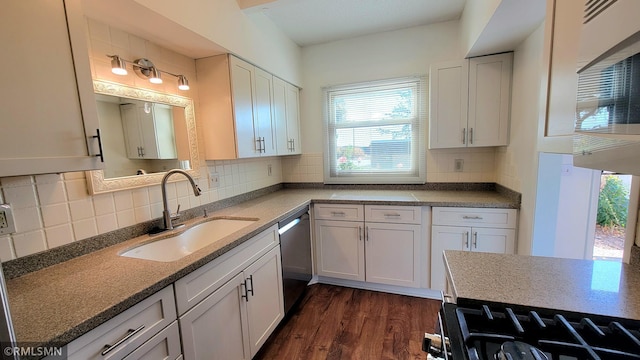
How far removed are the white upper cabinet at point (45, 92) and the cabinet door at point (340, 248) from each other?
184cm

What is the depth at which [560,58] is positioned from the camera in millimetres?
760

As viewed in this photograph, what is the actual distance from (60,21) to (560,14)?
5.50 feet

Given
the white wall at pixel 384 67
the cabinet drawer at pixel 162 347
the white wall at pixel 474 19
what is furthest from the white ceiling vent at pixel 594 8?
the white wall at pixel 384 67

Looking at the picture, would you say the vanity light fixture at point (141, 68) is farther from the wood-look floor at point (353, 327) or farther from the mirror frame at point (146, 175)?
the wood-look floor at point (353, 327)

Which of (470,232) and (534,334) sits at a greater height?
(534,334)

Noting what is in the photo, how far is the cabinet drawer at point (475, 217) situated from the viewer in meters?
2.00

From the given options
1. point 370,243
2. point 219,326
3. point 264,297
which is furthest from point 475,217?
point 219,326

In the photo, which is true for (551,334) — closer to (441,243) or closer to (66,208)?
(441,243)

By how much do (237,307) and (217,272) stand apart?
31cm

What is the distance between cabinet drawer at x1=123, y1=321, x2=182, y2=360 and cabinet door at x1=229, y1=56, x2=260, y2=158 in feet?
4.08

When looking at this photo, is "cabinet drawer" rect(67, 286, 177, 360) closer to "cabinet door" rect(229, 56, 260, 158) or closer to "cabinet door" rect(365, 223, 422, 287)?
"cabinet door" rect(229, 56, 260, 158)

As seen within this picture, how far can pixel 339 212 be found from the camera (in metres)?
2.41

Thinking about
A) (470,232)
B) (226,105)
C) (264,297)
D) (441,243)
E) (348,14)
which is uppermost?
(348,14)

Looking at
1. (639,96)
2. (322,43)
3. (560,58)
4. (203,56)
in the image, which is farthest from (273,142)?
(639,96)
